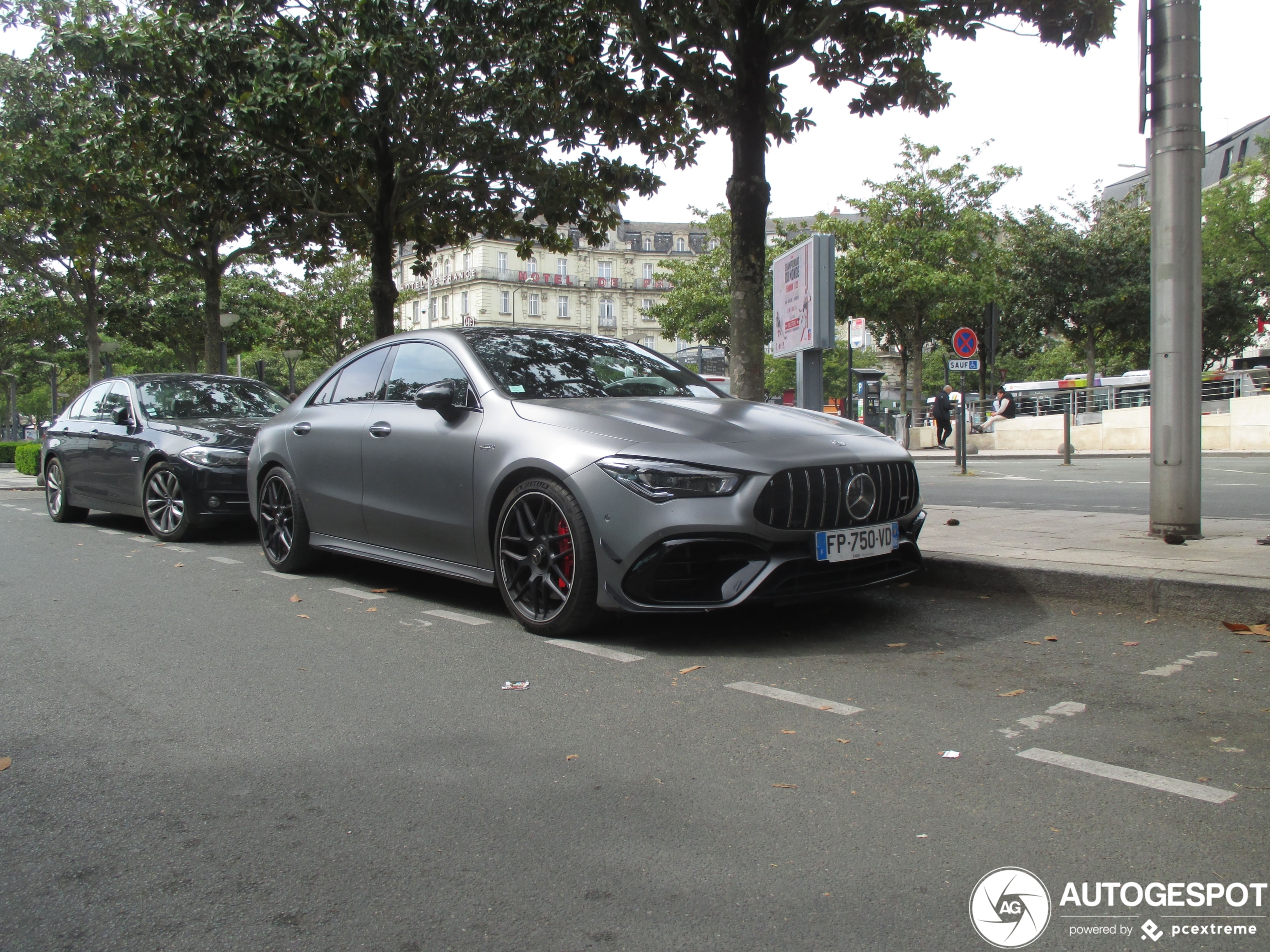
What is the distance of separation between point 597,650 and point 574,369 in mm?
1739

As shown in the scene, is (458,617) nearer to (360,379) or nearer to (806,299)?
(360,379)

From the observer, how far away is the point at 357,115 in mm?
13234

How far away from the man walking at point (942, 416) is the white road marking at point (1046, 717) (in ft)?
90.9

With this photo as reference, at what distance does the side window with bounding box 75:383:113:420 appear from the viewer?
34.1 feet

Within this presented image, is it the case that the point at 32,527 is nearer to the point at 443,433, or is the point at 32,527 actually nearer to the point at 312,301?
the point at 443,433

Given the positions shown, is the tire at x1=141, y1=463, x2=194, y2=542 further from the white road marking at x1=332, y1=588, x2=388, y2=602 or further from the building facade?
the building facade

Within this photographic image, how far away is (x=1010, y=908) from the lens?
7.37 feet

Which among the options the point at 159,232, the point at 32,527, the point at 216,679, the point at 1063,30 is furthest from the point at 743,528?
the point at 159,232

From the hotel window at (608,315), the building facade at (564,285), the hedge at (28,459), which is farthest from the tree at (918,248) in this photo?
the hotel window at (608,315)

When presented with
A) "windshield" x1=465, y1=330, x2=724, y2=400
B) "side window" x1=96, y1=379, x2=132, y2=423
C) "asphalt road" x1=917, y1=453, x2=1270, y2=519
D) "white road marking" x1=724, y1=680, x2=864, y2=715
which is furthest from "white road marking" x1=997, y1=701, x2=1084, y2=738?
"side window" x1=96, y1=379, x2=132, y2=423

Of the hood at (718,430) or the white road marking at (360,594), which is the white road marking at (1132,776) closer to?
the hood at (718,430)

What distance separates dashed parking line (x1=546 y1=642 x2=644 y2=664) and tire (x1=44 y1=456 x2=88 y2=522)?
7934 mm

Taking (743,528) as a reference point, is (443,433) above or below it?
above

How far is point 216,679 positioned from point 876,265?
32911 millimetres
